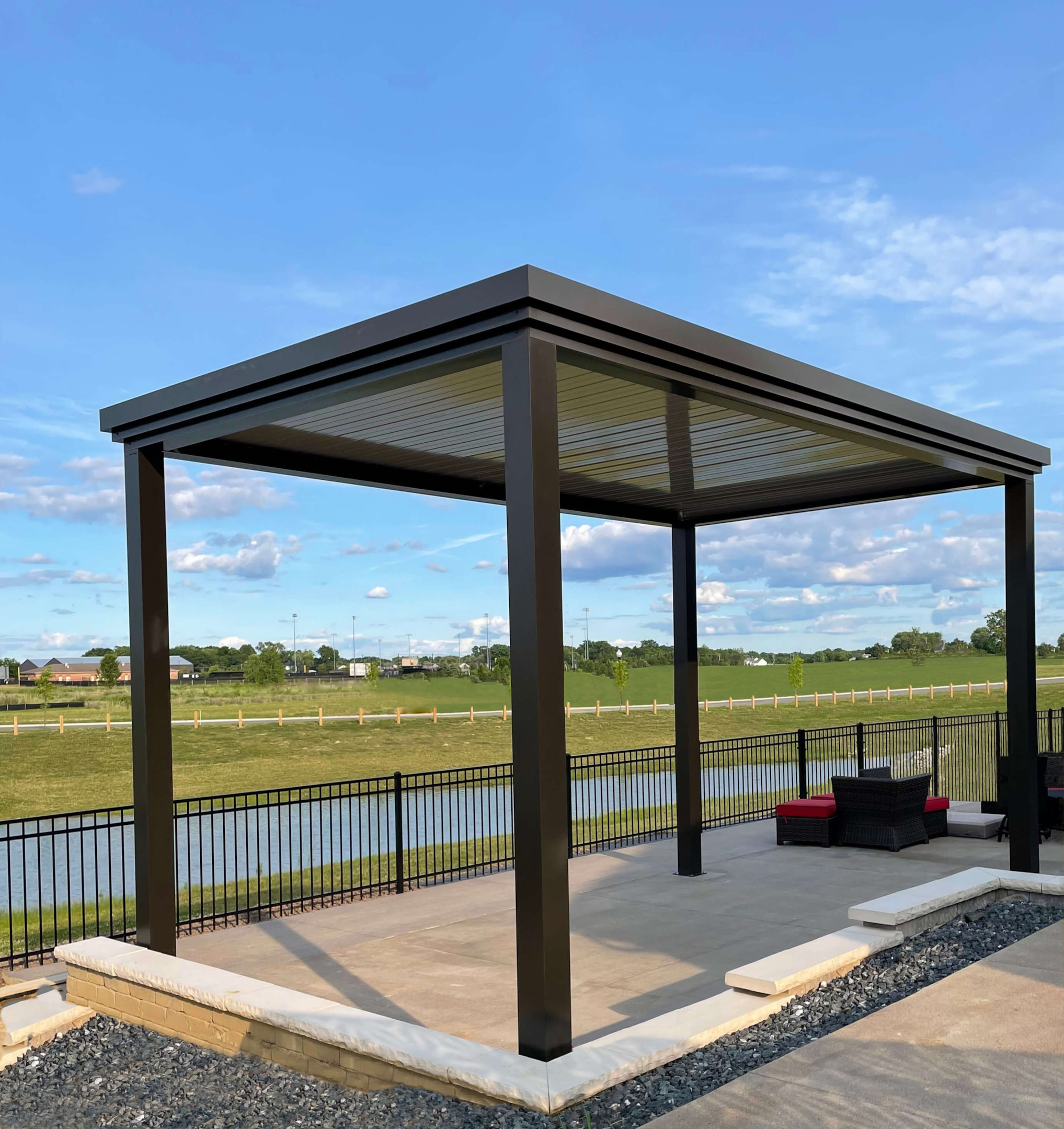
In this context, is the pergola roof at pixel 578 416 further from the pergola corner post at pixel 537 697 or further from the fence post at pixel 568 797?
the fence post at pixel 568 797

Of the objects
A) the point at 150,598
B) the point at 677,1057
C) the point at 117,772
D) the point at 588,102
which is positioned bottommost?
the point at 117,772

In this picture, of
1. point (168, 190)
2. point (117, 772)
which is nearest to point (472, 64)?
point (168, 190)

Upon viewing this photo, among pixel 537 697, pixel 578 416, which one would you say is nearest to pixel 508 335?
pixel 537 697

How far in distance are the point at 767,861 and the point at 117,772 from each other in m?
34.7

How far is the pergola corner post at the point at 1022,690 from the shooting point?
8258 millimetres

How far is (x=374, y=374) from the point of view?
5145 mm

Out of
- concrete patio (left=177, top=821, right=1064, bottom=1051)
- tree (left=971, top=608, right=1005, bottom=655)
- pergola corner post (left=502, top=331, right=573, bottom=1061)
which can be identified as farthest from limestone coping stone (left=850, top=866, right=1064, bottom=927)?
tree (left=971, top=608, right=1005, bottom=655)

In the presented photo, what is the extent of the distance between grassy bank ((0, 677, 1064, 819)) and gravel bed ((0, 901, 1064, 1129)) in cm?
3027

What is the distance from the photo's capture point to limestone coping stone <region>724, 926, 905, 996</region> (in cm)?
532

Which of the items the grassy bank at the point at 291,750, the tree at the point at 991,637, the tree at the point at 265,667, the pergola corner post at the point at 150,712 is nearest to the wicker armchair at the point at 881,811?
the pergola corner post at the point at 150,712

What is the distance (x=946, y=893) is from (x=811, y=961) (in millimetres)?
2033

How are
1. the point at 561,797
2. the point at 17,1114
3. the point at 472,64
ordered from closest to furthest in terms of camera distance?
the point at 561,797 → the point at 17,1114 → the point at 472,64

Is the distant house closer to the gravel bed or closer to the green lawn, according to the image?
the green lawn

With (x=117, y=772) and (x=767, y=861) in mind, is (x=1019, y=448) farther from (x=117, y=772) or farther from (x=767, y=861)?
(x=117, y=772)
